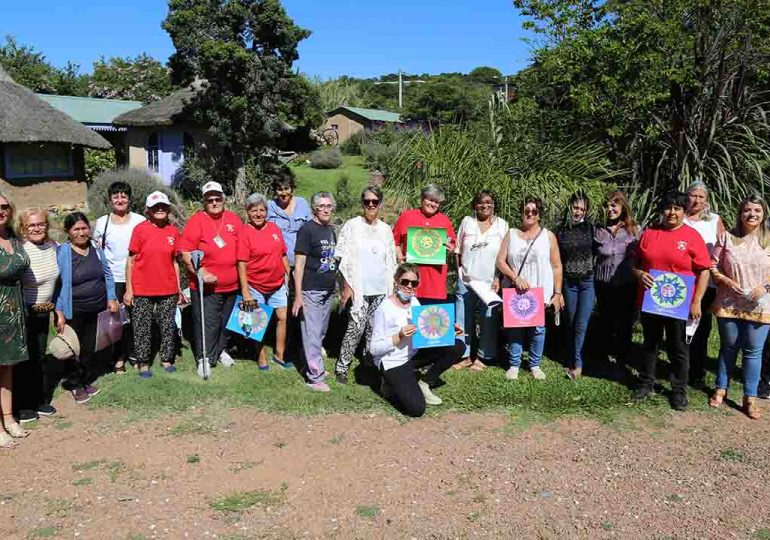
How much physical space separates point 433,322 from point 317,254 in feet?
4.08

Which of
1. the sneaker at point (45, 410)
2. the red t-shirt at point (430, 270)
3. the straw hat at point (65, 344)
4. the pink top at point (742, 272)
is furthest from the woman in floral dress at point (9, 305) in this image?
the pink top at point (742, 272)

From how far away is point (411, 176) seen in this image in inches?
325

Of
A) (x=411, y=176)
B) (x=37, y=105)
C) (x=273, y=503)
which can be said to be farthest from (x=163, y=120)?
(x=273, y=503)

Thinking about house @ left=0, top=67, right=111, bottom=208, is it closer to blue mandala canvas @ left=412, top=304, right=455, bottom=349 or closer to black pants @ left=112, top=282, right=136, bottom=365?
black pants @ left=112, top=282, right=136, bottom=365

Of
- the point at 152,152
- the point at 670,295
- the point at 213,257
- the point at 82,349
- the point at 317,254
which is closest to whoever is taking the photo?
the point at 670,295

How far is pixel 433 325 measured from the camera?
221 inches

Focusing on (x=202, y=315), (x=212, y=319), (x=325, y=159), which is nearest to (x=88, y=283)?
(x=202, y=315)

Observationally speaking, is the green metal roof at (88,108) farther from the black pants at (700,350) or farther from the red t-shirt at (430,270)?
the black pants at (700,350)

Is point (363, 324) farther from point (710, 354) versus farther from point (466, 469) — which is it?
Answer: point (710, 354)

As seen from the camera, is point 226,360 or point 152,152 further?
point 152,152

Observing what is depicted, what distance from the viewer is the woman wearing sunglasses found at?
19.4 feet

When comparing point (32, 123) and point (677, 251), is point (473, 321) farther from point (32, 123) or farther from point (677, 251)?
point (32, 123)

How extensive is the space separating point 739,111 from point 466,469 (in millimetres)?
6592

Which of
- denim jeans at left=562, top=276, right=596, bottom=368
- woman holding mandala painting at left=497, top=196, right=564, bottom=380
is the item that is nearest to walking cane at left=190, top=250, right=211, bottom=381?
woman holding mandala painting at left=497, top=196, right=564, bottom=380
